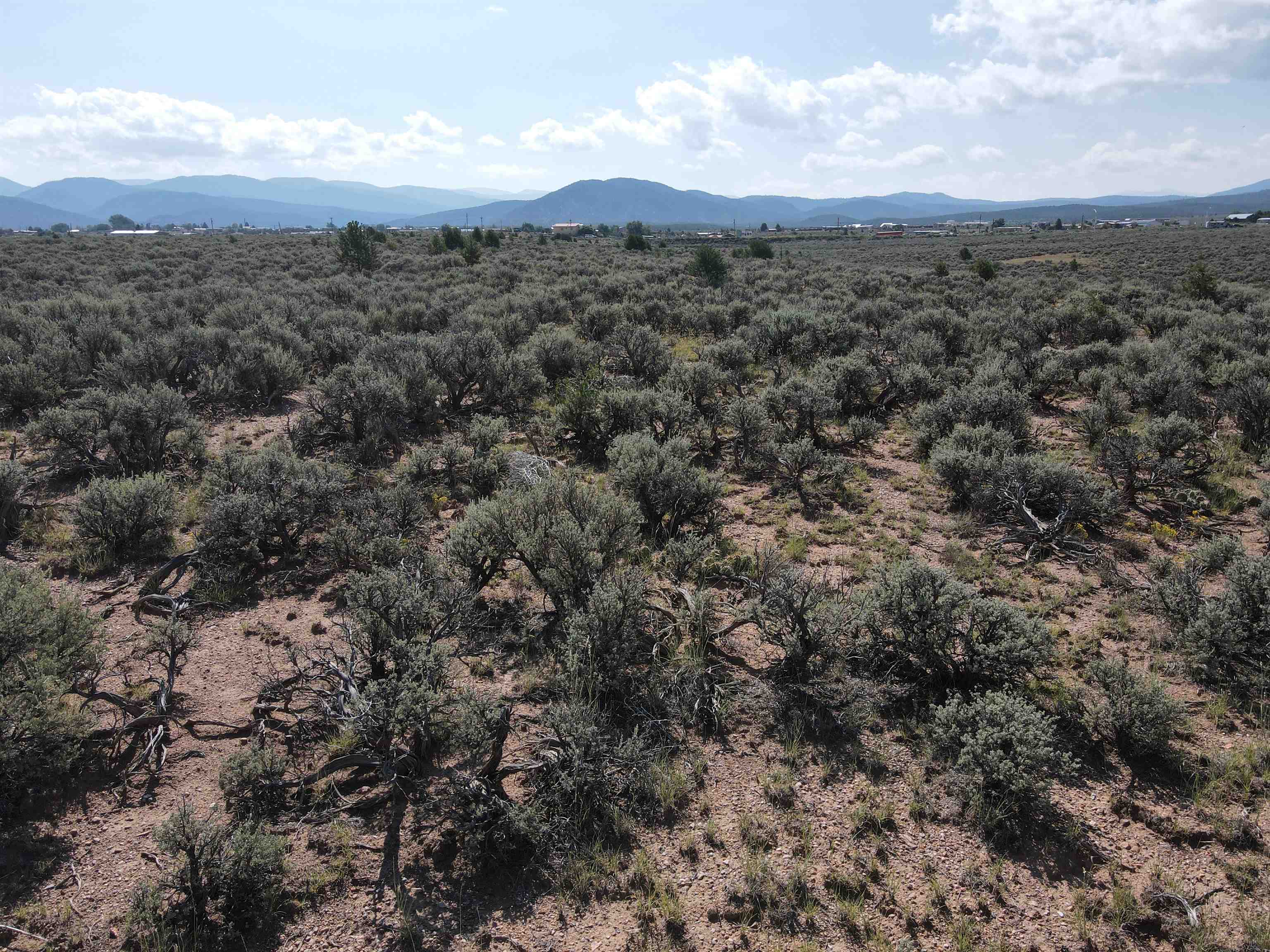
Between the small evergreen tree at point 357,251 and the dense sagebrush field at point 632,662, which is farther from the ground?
the small evergreen tree at point 357,251

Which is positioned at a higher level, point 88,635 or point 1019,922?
point 88,635

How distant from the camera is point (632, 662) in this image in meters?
6.39

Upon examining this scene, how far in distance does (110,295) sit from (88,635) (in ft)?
73.4

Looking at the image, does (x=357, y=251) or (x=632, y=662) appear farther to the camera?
(x=357, y=251)

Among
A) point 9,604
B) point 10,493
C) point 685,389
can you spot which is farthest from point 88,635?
point 685,389

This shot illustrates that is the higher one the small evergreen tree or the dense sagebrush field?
the small evergreen tree

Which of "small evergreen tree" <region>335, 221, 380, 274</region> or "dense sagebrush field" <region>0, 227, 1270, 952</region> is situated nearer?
"dense sagebrush field" <region>0, 227, 1270, 952</region>

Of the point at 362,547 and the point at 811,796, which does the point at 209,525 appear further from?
the point at 811,796

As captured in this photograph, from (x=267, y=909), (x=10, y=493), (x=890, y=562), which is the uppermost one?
(x=10, y=493)

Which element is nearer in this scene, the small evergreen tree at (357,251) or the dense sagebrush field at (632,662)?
the dense sagebrush field at (632,662)

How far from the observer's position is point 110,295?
864 inches

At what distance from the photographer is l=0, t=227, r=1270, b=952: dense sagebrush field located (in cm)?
414

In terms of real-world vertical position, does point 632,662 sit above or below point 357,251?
below

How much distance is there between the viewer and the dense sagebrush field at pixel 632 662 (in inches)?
163
